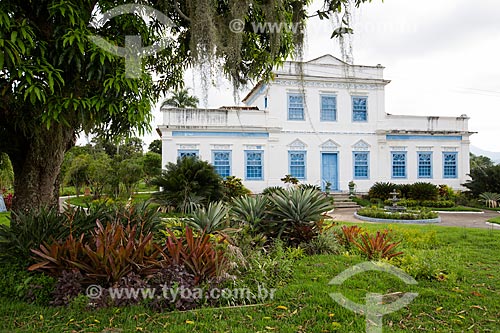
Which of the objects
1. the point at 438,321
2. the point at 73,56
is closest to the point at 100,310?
the point at 73,56

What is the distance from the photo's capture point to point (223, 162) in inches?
702

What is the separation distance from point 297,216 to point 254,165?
12.3m

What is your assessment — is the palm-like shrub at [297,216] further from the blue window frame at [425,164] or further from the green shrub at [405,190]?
the blue window frame at [425,164]

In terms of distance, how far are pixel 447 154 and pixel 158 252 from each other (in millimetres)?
20348

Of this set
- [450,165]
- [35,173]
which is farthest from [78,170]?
[450,165]

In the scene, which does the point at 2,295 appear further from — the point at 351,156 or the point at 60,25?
the point at 351,156

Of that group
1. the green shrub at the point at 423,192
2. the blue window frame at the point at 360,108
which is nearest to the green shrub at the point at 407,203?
the green shrub at the point at 423,192

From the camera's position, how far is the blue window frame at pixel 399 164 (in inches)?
773

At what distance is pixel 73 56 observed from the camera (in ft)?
11.0

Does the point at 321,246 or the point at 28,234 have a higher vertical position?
the point at 28,234

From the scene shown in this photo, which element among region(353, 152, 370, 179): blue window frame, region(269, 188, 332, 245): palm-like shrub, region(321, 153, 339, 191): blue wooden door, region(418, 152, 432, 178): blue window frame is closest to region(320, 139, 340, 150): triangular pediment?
region(321, 153, 339, 191): blue wooden door

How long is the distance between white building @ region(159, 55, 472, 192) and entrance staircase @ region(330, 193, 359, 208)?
990mm

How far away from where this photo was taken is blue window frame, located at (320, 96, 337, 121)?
1895 centimetres

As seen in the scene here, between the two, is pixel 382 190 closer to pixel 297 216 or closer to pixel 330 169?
pixel 330 169
